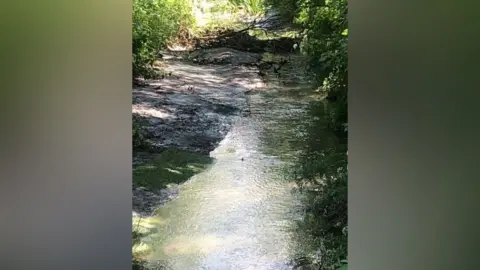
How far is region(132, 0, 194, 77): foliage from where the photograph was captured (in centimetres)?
252

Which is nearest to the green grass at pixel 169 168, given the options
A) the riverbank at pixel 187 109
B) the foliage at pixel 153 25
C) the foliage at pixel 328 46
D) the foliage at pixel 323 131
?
the riverbank at pixel 187 109

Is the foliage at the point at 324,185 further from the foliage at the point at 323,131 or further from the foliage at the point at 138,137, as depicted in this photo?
the foliage at the point at 138,137

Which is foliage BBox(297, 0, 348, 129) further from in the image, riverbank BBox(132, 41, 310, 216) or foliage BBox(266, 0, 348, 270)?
riverbank BBox(132, 41, 310, 216)

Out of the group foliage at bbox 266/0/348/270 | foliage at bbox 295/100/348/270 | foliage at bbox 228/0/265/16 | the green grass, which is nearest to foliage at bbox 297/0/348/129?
foliage at bbox 266/0/348/270

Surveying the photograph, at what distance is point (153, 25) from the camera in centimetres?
258

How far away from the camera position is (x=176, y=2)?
262 cm

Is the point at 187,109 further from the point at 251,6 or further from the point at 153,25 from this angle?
the point at 251,6

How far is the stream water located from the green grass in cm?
5

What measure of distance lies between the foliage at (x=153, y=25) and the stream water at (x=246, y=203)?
56cm

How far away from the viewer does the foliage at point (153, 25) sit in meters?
2.52
